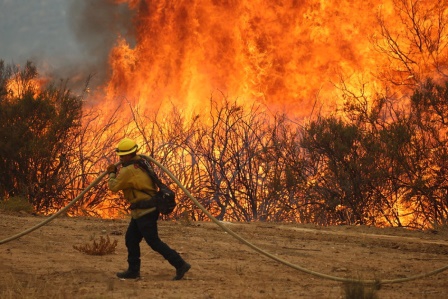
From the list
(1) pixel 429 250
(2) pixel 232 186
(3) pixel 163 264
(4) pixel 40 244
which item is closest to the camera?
(3) pixel 163 264

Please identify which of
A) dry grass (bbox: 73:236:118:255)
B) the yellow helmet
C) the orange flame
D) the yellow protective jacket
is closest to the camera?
the yellow protective jacket

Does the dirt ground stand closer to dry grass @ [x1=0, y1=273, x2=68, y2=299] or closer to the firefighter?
dry grass @ [x1=0, y1=273, x2=68, y2=299]

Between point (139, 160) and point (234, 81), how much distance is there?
13363 mm

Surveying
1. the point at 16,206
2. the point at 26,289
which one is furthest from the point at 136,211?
the point at 16,206

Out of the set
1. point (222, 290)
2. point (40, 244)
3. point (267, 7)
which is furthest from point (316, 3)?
point (222, 290)

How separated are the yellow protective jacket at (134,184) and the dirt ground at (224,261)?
0.94 meters

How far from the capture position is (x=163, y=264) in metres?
9.45

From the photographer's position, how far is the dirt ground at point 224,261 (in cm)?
759

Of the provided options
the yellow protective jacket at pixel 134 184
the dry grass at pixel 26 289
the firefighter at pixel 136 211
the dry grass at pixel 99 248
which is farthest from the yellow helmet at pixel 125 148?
the dry grass at pixel 99 248

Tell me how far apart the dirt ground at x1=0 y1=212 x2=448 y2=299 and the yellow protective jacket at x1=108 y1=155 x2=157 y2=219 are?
94 centimetres

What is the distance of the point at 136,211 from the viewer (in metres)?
8.05

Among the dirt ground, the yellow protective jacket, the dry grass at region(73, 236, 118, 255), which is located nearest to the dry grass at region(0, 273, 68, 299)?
the dirt ground

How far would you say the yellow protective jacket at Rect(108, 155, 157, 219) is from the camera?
8.01 m

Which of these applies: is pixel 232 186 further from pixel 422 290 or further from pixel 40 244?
pixel 422 290
